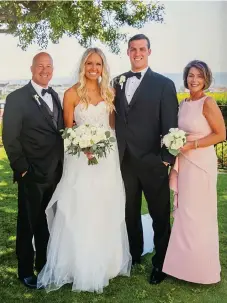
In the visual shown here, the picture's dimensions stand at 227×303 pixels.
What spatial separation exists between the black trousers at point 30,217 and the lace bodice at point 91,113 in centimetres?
47

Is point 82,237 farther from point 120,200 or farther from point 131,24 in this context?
point 131,24

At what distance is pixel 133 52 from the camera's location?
9.94 feet

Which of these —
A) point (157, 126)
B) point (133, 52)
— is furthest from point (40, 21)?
point (157, 126)

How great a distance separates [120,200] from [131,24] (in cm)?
179

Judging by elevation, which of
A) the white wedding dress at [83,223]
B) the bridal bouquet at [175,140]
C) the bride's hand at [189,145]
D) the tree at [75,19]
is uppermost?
the tree at [75,19]

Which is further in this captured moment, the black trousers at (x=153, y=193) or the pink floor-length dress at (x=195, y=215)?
the black trousers at (x=153, y=193)

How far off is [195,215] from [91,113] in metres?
1.12

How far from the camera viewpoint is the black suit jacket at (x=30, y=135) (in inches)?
111

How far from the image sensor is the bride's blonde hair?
117 inches

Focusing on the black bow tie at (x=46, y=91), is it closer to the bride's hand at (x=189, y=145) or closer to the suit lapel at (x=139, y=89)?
the suit lapel at (x=139, y=89)

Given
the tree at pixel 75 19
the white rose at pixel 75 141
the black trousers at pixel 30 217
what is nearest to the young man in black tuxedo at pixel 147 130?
the white rose at pixel 75 141

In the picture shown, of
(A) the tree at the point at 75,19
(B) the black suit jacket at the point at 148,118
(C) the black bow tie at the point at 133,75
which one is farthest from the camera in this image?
(A) the tree at the point at 75,19

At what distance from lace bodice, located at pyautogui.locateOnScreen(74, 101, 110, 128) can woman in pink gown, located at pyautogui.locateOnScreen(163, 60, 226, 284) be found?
1.96ft

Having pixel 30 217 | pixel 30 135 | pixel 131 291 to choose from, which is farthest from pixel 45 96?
pixel 131 291
